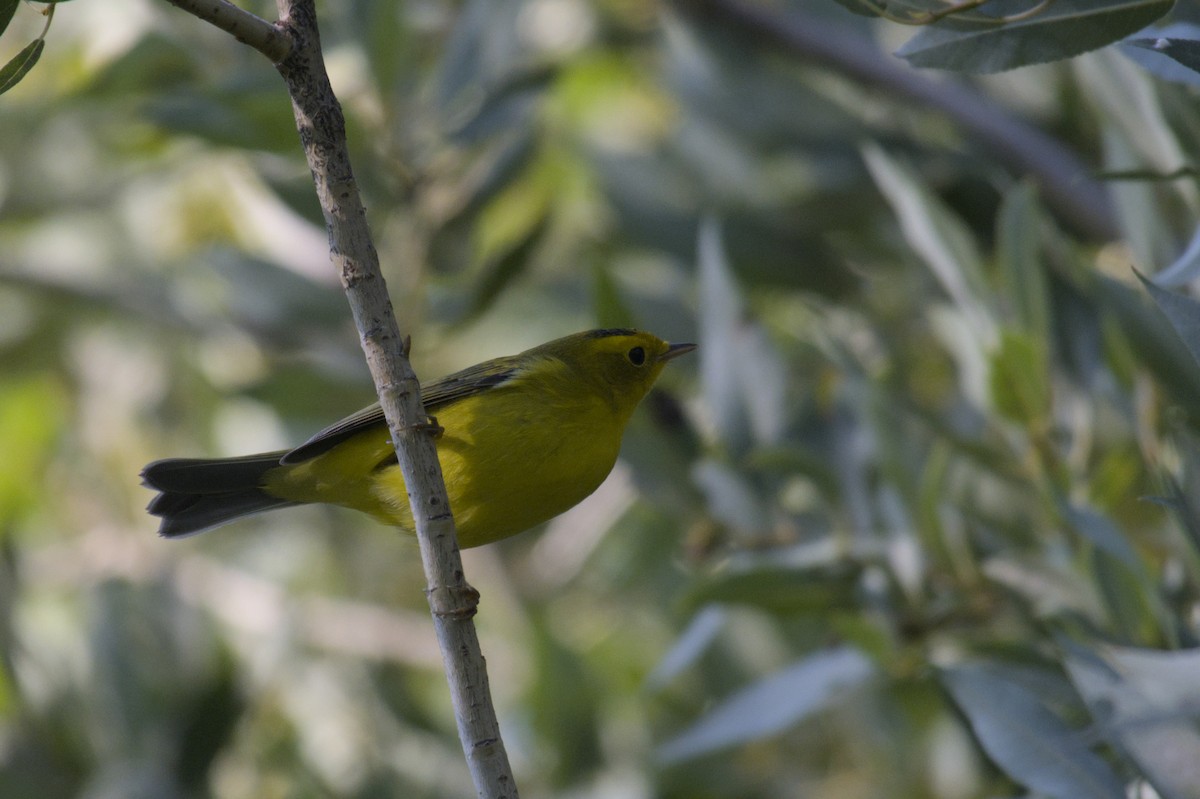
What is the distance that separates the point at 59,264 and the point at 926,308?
14.4 ft

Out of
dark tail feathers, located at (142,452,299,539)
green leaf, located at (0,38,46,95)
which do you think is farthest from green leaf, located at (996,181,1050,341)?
green leaf, located at (0,38,46,95)

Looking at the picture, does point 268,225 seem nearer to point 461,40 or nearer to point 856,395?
point 461,40

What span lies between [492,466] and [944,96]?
2.54 m

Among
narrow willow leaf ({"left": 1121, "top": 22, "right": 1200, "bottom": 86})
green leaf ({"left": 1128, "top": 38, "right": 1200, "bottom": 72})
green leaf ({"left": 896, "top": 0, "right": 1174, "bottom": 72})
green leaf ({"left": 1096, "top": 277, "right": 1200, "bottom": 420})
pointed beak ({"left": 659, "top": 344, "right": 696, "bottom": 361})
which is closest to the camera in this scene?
green leaf ({"left": 1128, "top": 38, "right": 1200, "bottom": 72})

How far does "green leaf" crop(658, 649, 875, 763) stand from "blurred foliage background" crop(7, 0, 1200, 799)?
13mm

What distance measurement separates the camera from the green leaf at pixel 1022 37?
2.12 metres

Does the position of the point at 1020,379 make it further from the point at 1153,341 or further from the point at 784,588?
the point at 784,588

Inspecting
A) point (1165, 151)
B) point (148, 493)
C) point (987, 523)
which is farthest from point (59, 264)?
point (1165, 151)

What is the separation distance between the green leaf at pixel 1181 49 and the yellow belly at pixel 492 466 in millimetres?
1797

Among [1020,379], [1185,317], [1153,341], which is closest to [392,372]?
[1185,317]

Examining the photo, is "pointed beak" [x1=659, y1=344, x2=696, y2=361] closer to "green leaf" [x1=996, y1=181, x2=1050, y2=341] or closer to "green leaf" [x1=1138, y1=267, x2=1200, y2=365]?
"green leaf" [x1=996, y1=181, x2=1050, y2=341]

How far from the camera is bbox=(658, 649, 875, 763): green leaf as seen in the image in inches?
133

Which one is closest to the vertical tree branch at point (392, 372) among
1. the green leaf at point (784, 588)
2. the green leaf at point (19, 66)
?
the green leaf at point (19, 66)

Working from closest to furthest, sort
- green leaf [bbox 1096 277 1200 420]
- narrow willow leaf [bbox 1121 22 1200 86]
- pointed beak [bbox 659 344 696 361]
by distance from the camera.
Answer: narrow willow leaf [bbox 1121 22 1200 86] → green leaf [bbox 1096 277 1200 420] → pointed beak [bbox 659 344 696 361]
